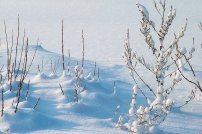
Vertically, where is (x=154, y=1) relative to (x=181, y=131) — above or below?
above

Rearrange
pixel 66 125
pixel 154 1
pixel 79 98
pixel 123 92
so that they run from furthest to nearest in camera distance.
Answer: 1. pixel 123 92
2. pixel 79 98
3. pixel 154 1
4. pixel 66 125

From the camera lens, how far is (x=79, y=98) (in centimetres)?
407

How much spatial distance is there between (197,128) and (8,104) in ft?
5.66

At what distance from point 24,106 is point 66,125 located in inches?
20.5

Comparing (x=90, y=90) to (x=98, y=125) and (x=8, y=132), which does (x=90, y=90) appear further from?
(x=8, y=132)

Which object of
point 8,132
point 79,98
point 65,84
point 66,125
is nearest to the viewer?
point 8,132

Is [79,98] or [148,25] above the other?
[148,25]

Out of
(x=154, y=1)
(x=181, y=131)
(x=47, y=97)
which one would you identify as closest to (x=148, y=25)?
(x=154, y=1)

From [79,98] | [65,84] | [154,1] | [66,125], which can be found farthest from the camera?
[65,84]

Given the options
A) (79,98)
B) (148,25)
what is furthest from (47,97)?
(148,25)

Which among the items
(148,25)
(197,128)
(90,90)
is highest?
(148,25)

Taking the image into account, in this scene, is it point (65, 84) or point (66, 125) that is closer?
point (66, 125)

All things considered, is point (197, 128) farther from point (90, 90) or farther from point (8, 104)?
point (8, 104)

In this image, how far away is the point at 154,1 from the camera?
143 inches
